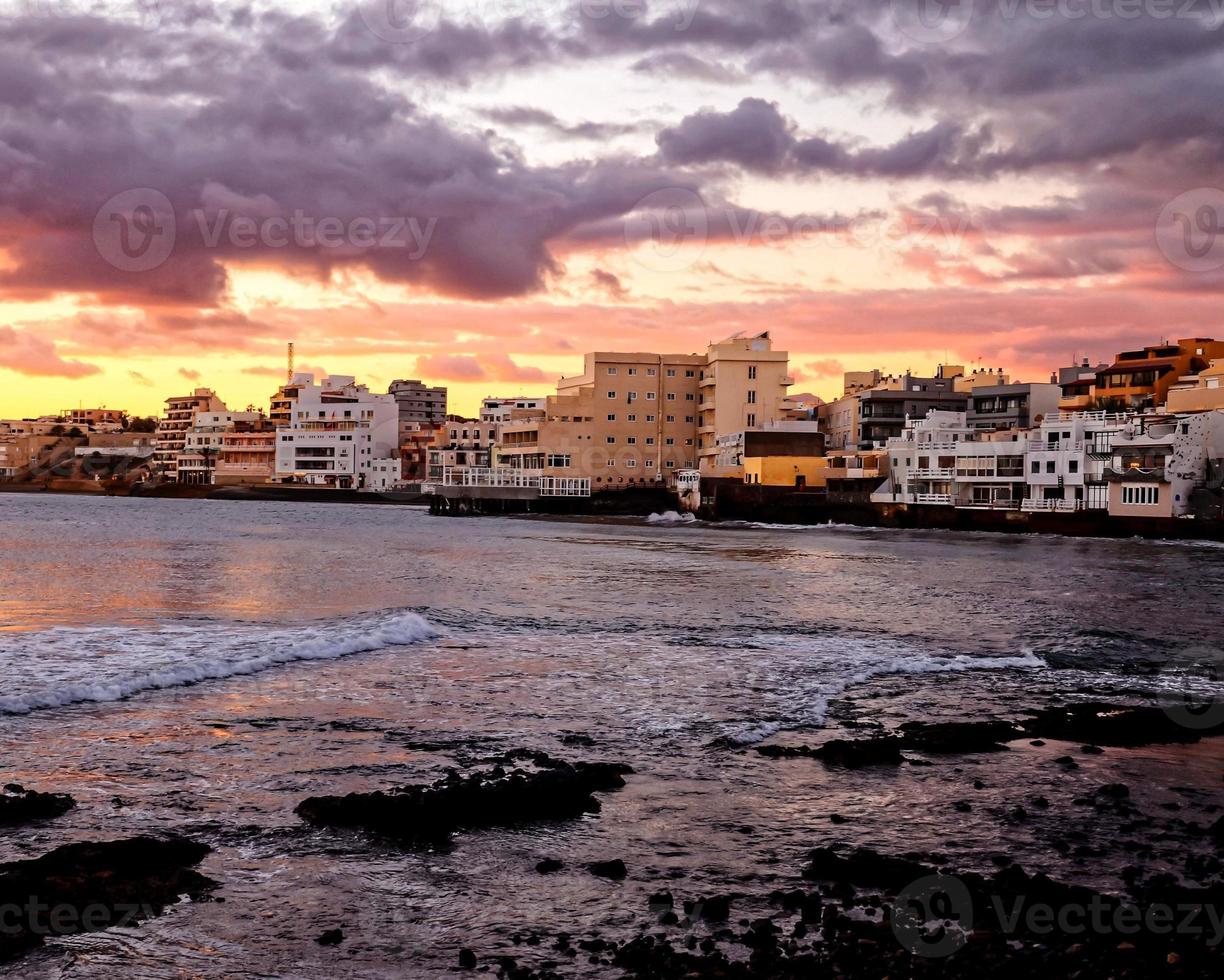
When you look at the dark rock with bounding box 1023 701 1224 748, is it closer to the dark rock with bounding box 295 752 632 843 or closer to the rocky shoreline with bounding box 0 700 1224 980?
the rocky shoreline with bounding box 0 700 1224 980

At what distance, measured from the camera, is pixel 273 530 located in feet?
214

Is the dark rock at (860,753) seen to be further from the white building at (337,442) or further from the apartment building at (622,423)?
the white building at (337,442)

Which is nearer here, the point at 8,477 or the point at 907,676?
the point at 907,676

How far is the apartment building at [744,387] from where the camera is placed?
4011 inches

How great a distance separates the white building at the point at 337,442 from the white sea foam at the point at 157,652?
11882cm

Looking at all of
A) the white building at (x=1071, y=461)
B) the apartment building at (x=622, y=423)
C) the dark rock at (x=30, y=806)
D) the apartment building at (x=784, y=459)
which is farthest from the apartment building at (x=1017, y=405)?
the dark rock at (x=30, y=806)

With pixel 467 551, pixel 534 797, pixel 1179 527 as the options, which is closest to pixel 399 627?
pixel 534 797

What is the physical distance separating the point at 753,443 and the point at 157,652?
244 feet

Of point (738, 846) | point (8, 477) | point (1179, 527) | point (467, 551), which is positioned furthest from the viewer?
point (8, 477)

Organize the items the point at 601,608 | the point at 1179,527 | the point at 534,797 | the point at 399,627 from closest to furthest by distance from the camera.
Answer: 1. the point at 534,797
2. the point at 399,627
3. the point at 601,608
4. the point at 1179,527

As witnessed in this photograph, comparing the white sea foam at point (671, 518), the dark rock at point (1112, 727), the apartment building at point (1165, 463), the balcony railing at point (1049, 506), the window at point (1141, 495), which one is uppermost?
the apartment building at point (1165, 463)

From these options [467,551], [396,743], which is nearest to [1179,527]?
[467,551]

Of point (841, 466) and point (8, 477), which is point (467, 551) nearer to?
point (841, 466)

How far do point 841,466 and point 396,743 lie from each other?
80.9 meters
